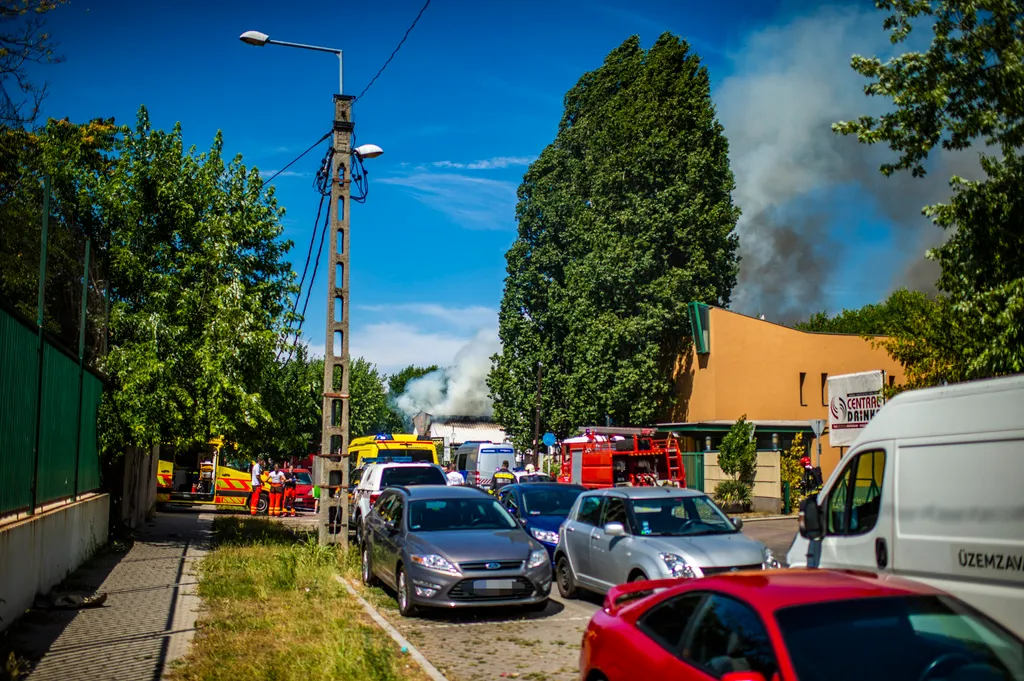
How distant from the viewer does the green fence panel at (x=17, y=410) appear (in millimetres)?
9719

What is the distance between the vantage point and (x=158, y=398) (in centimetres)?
1778

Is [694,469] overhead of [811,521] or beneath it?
beneath

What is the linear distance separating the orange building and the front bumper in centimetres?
3263

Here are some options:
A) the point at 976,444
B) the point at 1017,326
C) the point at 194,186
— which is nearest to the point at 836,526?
the point at 976,444

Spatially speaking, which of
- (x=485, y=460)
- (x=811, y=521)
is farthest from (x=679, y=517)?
(x=485, y=460)

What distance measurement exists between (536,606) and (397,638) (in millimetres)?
2173

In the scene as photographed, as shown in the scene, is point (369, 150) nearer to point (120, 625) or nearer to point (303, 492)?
point (120, 625)

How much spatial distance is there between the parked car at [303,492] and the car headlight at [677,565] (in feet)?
99.3

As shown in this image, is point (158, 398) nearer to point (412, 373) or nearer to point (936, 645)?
point (936, 645)

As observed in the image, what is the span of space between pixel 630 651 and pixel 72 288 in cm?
1697

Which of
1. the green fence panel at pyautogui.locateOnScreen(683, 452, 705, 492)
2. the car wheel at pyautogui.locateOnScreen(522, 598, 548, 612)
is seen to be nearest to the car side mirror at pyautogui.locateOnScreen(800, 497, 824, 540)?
A: the car wheel at pyautogui.locateOnScreen(522, 598, 548, 612)

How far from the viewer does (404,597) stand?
37.2 ft

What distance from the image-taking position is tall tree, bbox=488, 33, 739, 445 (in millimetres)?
41781

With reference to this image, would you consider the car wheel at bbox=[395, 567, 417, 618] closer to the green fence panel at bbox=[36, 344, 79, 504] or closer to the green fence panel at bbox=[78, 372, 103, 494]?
the green fence panel at bbox=[36, 344, 79, 504]
